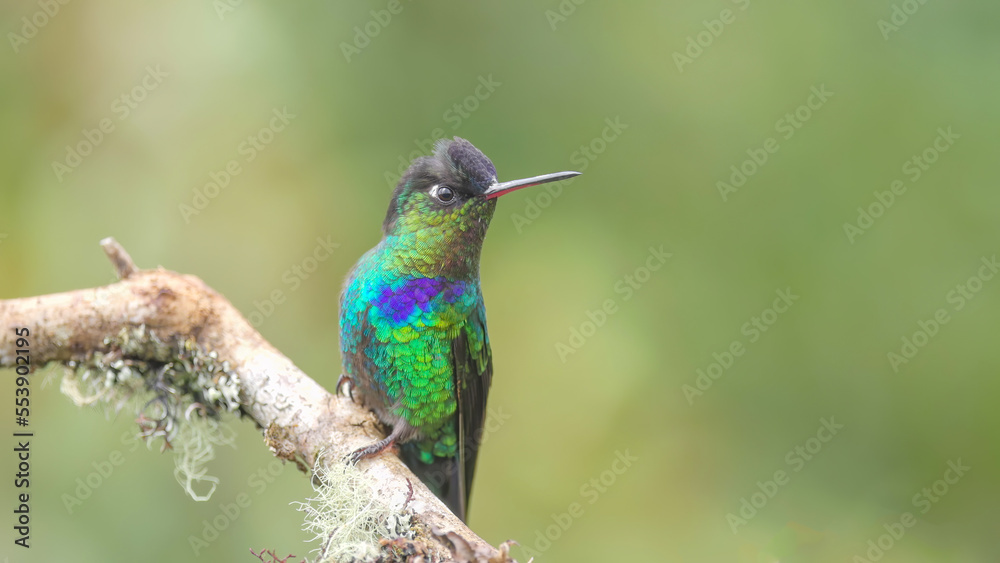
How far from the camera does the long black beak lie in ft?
10.5

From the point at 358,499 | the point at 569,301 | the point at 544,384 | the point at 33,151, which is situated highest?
the point at 569,301

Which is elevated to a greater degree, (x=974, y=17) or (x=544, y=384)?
(x=974, y=17)

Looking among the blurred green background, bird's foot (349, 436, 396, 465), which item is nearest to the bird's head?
bird's foot (349, 436, 396, 465)

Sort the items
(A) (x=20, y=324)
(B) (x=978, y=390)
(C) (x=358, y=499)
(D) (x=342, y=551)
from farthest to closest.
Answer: (B) (x=978, y=390) → (A) (x=20, y=324) → (C) (x=358, y=499) → (D) (x=342, y=551)

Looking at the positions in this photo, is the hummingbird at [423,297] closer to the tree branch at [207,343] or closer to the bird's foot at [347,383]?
the bird's foot at [347,383]

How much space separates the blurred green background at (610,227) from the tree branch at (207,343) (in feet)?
4.21

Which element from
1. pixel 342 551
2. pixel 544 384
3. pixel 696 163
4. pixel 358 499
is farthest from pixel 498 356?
pixel 342 551

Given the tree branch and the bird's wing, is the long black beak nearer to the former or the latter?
the bird's wing

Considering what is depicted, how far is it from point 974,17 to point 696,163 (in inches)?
72.1

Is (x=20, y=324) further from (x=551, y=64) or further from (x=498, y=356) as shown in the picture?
(x=551, y=64)

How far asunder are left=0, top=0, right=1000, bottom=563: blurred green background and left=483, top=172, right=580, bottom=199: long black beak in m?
1.86

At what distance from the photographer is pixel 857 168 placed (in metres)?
4.98

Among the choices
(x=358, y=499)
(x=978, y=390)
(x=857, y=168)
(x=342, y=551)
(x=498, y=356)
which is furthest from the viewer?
(x=498, y=356)

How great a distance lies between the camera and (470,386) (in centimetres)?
369
